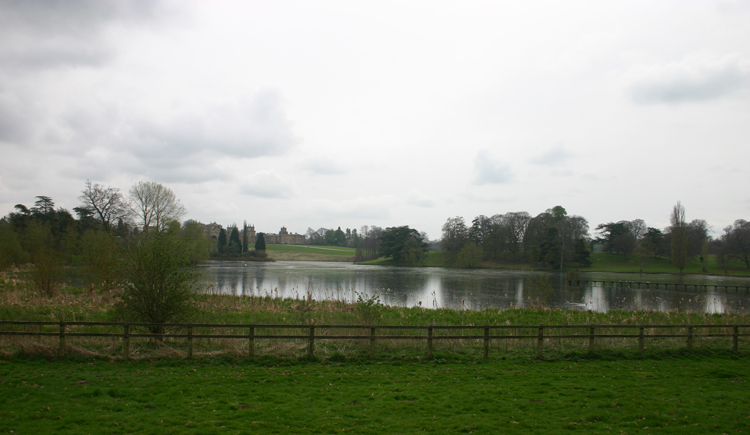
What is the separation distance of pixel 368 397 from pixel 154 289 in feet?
24.3

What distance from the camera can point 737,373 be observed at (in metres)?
8.88

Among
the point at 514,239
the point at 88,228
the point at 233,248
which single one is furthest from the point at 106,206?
the point at 514,239

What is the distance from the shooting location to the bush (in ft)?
36.2

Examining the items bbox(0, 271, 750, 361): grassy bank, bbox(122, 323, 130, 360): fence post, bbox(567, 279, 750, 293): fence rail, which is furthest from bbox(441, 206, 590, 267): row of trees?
bbox(122, 323, 130, 360): fence post

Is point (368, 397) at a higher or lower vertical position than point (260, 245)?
higher

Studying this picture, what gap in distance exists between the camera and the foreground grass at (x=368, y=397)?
5738mm

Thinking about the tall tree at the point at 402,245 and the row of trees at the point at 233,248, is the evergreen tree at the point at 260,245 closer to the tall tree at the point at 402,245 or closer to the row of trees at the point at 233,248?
the row of trees at the point at 233,248

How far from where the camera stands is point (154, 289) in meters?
11.2

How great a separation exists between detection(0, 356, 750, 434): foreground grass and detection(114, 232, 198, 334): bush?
2.12m

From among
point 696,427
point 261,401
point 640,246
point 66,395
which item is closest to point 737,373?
point 696,427

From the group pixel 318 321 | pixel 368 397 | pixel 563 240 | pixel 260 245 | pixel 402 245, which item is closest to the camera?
pixel 368 397

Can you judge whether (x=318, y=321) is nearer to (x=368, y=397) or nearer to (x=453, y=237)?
(x=368, y=397)

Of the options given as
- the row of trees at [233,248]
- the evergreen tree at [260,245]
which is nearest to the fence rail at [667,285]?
the row of trees at [233,248]

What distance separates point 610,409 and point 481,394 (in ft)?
6.73
